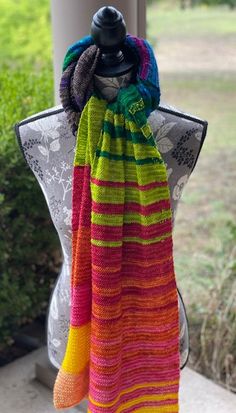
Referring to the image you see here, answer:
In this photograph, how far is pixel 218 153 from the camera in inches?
200

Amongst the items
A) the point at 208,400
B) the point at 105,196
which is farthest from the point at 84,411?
the point at 105,196

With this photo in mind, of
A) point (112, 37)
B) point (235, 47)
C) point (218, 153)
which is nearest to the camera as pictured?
point (112, 37)

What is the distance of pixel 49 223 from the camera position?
8.25 ft

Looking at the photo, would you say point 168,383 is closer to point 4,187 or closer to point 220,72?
point 4,187

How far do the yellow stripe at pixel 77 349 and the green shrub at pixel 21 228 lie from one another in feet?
2.83

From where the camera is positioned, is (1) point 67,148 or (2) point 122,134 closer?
(2) point 122,134

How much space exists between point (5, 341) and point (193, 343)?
83 cm

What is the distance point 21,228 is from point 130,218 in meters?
1.10

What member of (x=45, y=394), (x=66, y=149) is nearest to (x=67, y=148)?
(x=66, y=149)

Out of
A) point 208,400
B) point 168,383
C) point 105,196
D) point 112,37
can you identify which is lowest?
point 208,400

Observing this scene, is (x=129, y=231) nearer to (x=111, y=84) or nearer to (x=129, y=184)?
(x=129, y=184)

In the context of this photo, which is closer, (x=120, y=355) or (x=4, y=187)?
(x=120, y=355)

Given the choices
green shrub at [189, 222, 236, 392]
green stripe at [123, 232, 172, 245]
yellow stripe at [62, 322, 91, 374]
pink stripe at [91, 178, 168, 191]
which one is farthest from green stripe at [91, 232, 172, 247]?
green shrub at [189, 222, 236, 392]

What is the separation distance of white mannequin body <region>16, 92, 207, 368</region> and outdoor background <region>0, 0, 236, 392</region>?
0.75 m
